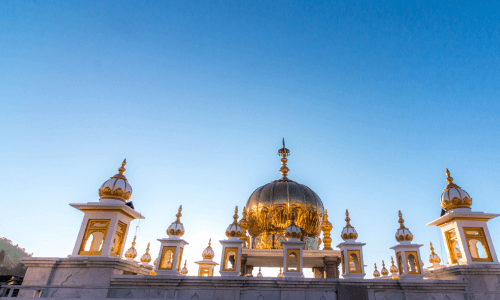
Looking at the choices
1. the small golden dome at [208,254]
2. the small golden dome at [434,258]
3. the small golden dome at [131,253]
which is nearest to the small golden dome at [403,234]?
the small golden dome at [434,258]

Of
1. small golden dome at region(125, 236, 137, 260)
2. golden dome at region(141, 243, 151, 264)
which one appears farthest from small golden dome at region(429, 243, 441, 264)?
small golden dome at region(125, 236, 137, 260)

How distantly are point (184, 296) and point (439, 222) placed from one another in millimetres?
9236

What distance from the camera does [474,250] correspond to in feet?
32.1

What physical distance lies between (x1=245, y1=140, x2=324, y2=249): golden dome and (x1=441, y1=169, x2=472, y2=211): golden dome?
699 cm

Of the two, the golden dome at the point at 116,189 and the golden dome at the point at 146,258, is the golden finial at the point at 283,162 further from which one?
the golden dome at the point at 116,189

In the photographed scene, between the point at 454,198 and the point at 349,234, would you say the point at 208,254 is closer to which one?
the point at 349,234

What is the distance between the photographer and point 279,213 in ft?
52.6

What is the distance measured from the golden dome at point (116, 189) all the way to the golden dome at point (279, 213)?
7.89 m

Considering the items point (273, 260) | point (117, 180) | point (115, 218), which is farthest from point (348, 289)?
point (117, 180)

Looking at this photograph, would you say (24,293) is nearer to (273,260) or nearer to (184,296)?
(184,296)

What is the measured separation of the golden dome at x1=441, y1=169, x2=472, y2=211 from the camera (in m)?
10.1

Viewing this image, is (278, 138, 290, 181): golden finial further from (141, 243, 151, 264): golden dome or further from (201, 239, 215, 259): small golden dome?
(141, 243, 151, 264): golden dome

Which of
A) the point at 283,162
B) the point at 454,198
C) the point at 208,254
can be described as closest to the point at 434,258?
the point at 454,198

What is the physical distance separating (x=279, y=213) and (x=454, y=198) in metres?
8.28
